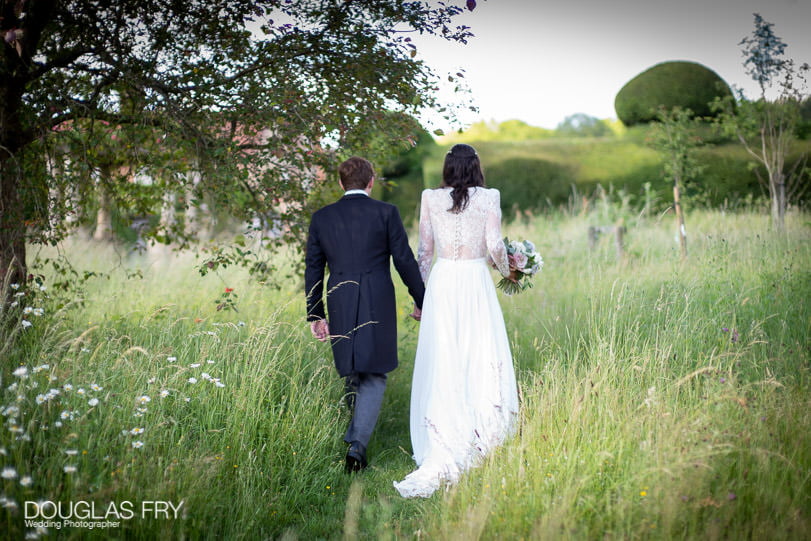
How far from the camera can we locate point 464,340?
13.5 feet

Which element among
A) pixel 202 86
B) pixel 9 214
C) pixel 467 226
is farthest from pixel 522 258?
pixel 9 214

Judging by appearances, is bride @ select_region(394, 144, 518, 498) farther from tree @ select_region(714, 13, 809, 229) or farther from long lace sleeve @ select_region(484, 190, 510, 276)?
tree @ select_region(714, 13, 809, 229)

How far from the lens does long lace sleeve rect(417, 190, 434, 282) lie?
415 cm

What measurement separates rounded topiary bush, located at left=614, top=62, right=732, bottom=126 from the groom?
38.6 feet

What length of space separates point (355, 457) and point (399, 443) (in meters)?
0.71

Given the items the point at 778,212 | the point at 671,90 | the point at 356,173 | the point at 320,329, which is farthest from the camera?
the point at 671,90

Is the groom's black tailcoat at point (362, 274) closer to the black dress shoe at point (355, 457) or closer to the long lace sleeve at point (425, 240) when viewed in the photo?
the long lace sleeve at point (425, 240)

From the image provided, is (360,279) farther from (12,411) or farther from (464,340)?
(12,411)

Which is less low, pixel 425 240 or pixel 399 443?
pixel 425 240

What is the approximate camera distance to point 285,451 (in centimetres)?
378

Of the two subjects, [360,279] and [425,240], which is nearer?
[360,279]

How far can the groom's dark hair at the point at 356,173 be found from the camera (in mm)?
4082

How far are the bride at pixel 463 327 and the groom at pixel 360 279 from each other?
9.9 inches

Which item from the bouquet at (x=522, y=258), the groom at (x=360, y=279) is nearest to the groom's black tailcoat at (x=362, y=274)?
the groom at (x=360, y=279)
